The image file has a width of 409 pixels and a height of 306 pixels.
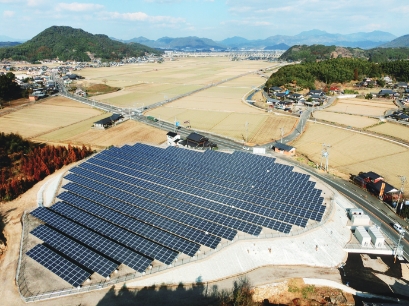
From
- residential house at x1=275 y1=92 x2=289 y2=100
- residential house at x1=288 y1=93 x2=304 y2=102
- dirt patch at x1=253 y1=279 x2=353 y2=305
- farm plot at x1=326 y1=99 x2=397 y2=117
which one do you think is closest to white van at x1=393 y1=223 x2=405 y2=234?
dirt patch at x1=253 y1=279 x2=353 y2=305

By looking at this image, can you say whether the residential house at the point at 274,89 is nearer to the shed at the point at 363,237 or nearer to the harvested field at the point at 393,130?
the harvested field at the point at 393,130

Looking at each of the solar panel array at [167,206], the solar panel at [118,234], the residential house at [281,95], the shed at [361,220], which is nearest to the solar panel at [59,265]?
the solar panel array at [167,206]

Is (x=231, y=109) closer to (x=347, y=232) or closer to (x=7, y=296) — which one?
(x=347, y=232)

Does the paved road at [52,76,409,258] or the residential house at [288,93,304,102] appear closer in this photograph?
the paved road at [52,76,409,258]

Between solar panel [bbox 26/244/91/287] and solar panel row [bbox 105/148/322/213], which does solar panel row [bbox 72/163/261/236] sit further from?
solar panel [bbox 26/244/91/287]

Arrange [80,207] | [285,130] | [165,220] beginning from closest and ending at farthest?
[165,220], [80,207], [285,130]

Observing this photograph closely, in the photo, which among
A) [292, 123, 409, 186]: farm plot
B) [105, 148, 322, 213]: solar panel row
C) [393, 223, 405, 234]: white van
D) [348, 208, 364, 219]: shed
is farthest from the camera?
[292, 123, 409, 186]: farm plot

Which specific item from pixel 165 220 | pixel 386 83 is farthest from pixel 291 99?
pixel 165 220
